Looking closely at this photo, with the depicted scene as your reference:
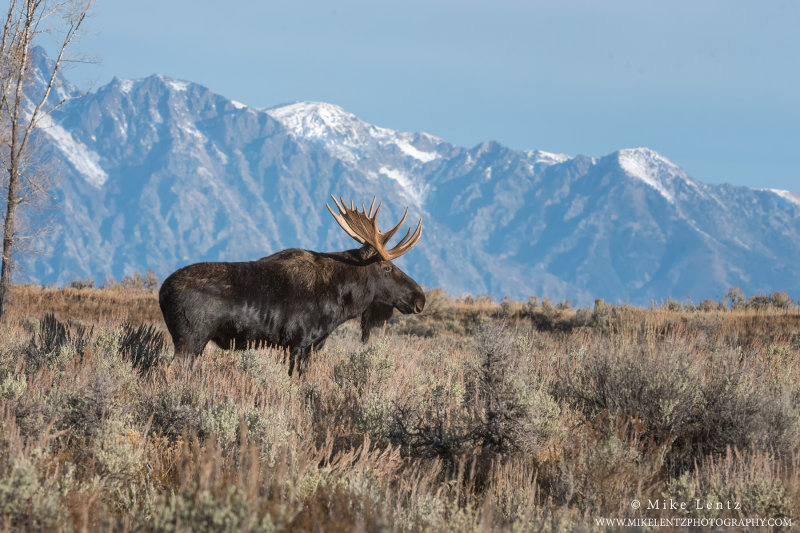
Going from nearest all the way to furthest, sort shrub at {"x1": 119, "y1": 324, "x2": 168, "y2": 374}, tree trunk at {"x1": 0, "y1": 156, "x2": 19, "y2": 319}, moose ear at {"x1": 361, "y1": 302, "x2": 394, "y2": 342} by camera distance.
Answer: shrub at {"x1": 119, "y1": 324, "x2": 168, "y2": 374} < moose ear at {"x1": 361, "y1": 302, "x2": 394, "y2": 342} < tree trunk at {"x1": 0, "y1": 156, "x2": 19, "y2": 319}

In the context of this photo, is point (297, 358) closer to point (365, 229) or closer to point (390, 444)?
point (365, 229)

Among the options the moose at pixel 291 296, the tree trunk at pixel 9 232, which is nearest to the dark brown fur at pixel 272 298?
the moose at pixel 291 296

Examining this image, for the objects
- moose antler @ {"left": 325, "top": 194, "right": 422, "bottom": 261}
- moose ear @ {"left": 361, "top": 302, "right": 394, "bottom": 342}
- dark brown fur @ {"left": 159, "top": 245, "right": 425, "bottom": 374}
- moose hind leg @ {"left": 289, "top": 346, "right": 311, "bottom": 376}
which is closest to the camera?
dark brown fur @ {"left": 159, "top": 245, "right": 425, "bottom": 374}

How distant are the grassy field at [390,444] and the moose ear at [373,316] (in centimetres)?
122

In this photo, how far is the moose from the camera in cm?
704

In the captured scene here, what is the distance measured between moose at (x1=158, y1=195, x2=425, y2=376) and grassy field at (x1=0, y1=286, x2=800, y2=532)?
13.7 inches

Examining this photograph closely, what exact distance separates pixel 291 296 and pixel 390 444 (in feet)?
10.9

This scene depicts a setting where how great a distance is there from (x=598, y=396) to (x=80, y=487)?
13.9ft

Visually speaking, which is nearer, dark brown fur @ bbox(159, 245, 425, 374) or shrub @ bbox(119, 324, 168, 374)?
dark brown fur @ bbox(159, 245, 425, 374)

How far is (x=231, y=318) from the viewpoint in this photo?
7.20 m

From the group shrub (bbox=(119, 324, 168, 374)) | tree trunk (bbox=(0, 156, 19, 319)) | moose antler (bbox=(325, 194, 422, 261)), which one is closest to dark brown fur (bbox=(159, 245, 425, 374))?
moose antler (bbox=(325, 194, 422, 261))

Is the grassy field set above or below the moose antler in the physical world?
below

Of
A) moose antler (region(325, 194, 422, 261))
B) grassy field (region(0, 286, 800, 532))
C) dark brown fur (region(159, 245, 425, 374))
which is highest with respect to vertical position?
moose antler (region(325, 194, 422, 261))

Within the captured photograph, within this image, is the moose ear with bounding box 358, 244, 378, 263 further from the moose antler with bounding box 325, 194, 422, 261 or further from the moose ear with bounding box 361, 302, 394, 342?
the moose ear with bounding box 361, 302, 394, 342
